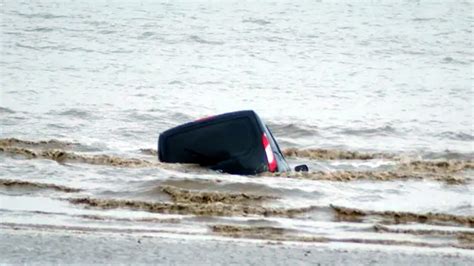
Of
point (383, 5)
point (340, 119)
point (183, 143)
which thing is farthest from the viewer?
point (383, 5)

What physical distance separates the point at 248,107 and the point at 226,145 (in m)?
9.15

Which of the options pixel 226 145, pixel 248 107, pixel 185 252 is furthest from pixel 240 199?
pixel 248 107

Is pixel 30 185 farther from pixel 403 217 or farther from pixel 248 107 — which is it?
pixel 248 107

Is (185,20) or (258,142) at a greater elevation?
(258,142)

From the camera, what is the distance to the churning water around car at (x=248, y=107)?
9344 millimetres

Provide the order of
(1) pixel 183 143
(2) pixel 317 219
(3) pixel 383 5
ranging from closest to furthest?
(2) pixel 317 219 < (1) pixel 183 143 < (3) pixel 383 5

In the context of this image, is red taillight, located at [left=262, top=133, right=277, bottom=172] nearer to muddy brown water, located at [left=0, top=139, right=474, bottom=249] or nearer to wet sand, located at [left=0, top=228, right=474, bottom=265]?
muddy brown water, located at [left=0, top=139, right=474, bottom=249]

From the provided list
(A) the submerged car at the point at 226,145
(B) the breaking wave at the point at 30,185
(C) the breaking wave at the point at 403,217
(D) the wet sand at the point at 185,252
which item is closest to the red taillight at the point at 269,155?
(A) the submerged car at the point at 226,145

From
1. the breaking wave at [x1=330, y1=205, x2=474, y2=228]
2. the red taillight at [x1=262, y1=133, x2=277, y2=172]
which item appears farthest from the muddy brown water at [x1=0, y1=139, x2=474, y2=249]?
the red taillight at [x1=262, y1=133, x2=277, y2=172]

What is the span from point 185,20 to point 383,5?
28.8 ft

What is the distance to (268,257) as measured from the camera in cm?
691

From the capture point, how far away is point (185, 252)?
6.99 m

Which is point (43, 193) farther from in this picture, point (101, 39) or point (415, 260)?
point (101, 39)

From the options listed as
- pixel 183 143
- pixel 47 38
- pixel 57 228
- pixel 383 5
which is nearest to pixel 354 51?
pixel 47 38
